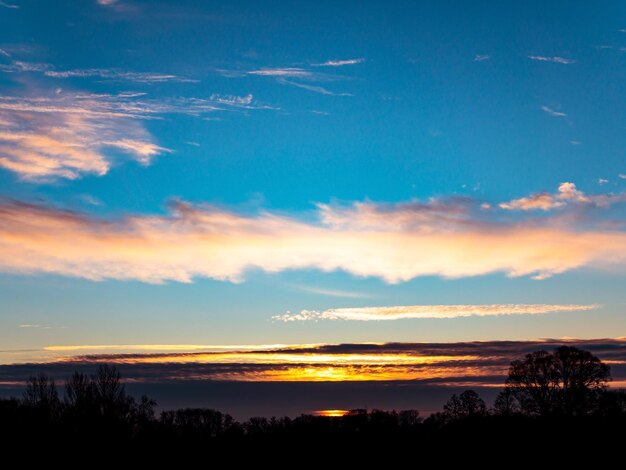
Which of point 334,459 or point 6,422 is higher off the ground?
point 6,422

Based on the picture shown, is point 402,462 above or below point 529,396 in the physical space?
below

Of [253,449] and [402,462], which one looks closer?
[402,462]

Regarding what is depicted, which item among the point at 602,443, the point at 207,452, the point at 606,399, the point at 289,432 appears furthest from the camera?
the point at 289,432

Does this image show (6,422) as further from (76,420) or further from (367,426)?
(367,426)

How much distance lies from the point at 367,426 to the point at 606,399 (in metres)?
56.5

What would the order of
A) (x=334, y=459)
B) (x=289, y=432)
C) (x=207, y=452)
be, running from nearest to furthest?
(x=334, y=459) < (x=207, y=452) < (x=289, y=432)

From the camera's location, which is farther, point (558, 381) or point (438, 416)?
point (438, 416)

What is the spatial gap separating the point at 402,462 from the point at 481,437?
35.4 ft

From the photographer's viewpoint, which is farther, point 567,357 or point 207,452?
point 207,452

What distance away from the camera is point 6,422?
360ft

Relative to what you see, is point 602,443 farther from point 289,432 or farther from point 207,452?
point 289,432

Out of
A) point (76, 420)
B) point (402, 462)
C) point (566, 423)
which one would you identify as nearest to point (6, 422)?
point (76, 420)

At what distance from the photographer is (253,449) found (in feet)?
388

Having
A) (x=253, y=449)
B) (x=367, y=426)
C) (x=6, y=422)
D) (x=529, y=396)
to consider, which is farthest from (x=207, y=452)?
(x=529, y=396)
